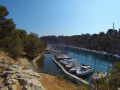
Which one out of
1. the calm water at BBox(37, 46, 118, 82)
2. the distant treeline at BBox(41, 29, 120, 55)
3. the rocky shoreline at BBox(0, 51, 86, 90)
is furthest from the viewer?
the distant treeline at BBox(41, 29, 120, 55)

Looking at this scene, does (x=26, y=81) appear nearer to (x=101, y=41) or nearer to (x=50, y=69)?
(x=50, y=69)

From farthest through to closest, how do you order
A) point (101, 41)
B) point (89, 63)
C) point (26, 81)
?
point (101, 41)
point (89, 63)
point (26, 81)

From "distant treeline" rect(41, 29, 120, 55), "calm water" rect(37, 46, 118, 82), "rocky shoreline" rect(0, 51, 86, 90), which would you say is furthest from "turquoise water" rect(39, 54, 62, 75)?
"distant treeline" rect(41, 29, 120, 55)

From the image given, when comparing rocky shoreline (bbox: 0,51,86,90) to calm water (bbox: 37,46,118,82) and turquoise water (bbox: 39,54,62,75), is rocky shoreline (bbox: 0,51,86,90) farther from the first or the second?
turquoise water (bbox: 39,54,62,75)

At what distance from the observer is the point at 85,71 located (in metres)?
14.9

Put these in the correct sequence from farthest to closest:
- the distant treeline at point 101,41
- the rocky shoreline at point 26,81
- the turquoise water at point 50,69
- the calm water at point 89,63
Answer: the distant treeline at point 101,41 < the calm water at point 89,63 < the turquoise water at point 50,69 < the rocky shoreline at point 26,81

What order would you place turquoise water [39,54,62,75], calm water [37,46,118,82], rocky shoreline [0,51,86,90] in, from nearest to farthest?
rocky shoreline [0,51,86,90] → turquoise water [39,54,62,75] → calm water [37,46,118,82]

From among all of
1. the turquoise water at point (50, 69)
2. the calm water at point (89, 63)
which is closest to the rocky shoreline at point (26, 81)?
the calm water at point (89, 63)

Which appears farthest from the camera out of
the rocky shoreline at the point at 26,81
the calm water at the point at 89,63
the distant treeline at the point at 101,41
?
the distant treeline at the point at 101,41

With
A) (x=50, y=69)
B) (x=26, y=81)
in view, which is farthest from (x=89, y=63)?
(x=26, y=81)

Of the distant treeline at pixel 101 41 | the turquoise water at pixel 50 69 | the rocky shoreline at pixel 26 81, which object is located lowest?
the turquoise water at pixel 50 69

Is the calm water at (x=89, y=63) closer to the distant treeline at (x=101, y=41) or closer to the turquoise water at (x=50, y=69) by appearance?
the turquoise water at (x=50, y=69)

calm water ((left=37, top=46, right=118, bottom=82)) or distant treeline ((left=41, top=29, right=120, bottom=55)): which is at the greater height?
distant treeline ((left=41, top=29, right=120, bottom=55))

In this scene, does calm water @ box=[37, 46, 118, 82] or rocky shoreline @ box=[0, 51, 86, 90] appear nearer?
rocky shoreline @ box=[0, 51, 86, 90]
